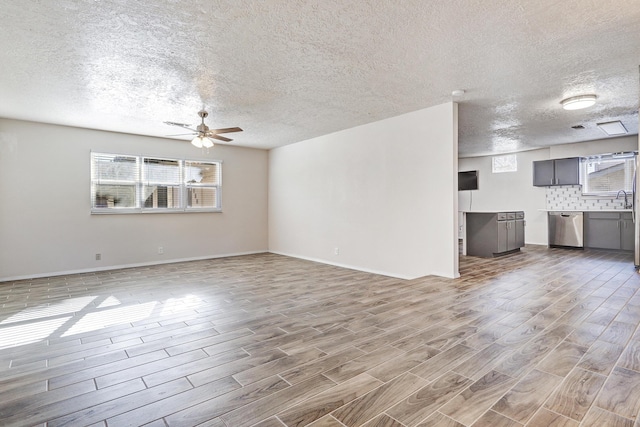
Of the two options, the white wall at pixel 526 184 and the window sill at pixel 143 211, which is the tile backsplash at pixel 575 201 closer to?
the white wall at pixel 526 184

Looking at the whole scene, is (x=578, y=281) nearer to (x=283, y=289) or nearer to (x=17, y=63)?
(x=283, y=289)

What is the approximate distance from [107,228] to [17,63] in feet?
10.8

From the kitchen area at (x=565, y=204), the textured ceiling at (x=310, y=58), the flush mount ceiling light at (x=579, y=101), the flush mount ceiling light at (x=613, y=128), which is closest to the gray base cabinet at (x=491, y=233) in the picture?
the kitchen area at (x=565, y=204)

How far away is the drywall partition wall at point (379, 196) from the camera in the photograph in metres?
4.41

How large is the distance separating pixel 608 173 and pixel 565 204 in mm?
1015

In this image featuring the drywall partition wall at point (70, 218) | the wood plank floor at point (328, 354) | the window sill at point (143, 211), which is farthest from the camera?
the window sill at point (143, 211)

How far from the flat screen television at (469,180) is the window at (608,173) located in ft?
7.95

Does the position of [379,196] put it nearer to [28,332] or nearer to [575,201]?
[28,332]

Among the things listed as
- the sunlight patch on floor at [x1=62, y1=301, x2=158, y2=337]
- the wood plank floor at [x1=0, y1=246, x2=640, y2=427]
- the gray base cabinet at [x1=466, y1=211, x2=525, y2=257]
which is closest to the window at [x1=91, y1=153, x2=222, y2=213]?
the wood plank floor at [x1=0, y1=246, x2=640, y2=427]

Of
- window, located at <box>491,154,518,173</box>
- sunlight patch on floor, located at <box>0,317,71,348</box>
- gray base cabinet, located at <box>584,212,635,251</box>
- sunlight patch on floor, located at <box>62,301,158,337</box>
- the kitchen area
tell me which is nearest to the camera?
sunlight patch on floor, located at <box>0,317,71,348</box>

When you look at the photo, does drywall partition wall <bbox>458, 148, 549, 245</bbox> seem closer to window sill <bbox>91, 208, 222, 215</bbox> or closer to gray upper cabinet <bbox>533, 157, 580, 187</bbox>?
gray upper cabinet <bbox>533, 157, 580, 187</bbox>

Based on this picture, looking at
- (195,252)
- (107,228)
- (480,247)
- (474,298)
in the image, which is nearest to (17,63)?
(107,228)

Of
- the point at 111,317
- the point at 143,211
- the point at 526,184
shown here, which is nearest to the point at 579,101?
the point at 526,184

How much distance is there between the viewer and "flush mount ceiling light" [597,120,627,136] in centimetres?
557
